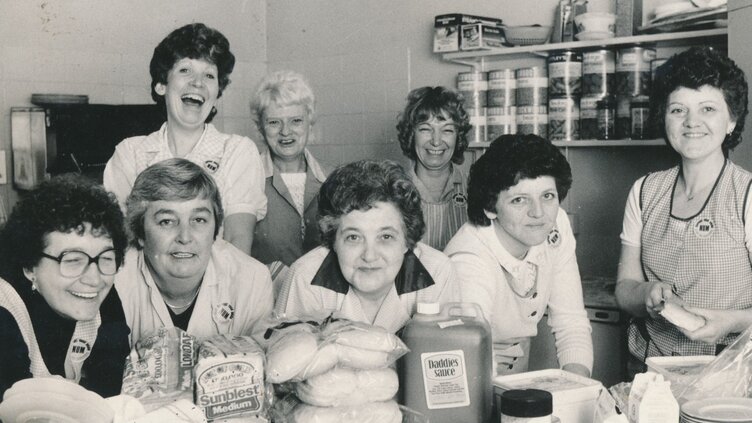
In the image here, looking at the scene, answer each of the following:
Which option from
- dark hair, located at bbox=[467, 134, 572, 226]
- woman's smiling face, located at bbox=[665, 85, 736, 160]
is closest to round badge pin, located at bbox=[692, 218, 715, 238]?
woman's smiling face, located at bbox=[665, 85, 736, 160]

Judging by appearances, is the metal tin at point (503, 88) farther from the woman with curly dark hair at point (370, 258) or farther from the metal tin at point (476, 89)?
the woman with curly dark hair at point (370, 258)

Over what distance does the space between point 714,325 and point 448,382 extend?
3.20 ft

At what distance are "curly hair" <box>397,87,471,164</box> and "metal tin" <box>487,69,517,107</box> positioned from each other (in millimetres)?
338

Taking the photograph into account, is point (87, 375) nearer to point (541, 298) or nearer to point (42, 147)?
point (541, 298)

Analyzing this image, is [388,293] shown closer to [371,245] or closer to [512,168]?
[371,245]

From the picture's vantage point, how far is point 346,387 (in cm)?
145

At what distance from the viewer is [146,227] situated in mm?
2080

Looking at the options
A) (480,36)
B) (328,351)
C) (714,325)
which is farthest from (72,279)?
(480,36)

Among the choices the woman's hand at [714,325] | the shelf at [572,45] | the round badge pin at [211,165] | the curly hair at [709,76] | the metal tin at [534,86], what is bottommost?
the woman's hand at [714,325]

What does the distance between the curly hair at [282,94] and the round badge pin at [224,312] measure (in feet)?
4.16

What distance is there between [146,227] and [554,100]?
205 cm

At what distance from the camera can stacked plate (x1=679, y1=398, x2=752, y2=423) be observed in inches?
55.6

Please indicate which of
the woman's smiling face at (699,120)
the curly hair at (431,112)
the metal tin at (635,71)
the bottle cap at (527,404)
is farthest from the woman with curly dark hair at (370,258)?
the metal tin at (635,71)

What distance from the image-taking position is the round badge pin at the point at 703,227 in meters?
2.40
